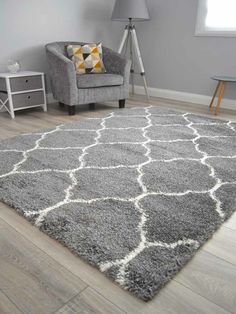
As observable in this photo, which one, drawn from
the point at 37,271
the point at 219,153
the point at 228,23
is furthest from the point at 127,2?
the point at 37,271

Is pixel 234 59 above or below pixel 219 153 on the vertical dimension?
above

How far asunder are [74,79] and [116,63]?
735mm

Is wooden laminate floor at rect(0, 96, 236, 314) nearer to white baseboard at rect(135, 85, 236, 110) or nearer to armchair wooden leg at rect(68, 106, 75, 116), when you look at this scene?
armchair wooden leg at rect(68, 106, 75, 116)

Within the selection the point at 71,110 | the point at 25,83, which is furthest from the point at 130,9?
the point at 25,83

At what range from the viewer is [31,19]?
3391 millimetres

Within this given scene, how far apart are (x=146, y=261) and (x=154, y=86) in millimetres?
3631

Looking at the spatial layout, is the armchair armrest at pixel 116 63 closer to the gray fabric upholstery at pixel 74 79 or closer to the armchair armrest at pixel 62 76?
the gray fabric upholstery at pixel 74 79

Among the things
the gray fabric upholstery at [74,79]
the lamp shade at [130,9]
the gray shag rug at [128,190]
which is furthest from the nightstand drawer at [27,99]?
the lamp shade at [130,9]

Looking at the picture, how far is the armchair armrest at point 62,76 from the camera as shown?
2959 mm

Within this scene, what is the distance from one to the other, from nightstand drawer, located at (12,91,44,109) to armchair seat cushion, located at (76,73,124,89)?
0.56 meters

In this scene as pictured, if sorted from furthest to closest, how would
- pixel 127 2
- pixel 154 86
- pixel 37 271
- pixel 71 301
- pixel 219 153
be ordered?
pixel 154 86 < pixel 127 2 < pixel 219 153 < pixel 37 271 < pixel 71 301

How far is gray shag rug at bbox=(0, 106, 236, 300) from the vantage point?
118 centimetres

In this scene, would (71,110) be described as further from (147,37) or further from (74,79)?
(147,37)

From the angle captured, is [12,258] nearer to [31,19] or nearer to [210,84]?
[31,19]
